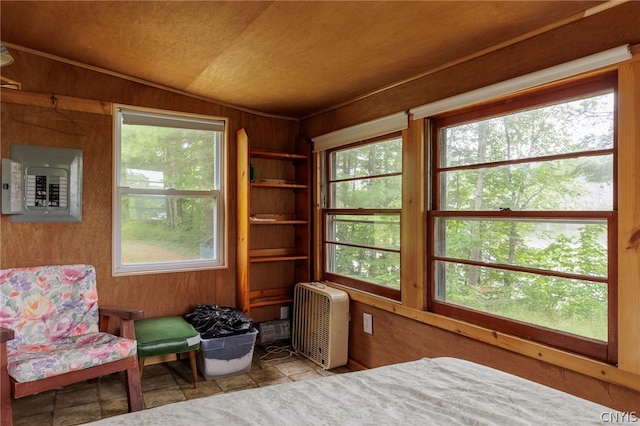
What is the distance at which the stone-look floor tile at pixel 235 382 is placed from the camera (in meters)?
2.83

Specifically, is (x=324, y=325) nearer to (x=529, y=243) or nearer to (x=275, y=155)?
(x=275, y=155)

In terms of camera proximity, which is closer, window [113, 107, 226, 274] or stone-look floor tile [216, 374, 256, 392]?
stone-look floor tile [216, 374, 256, 392]

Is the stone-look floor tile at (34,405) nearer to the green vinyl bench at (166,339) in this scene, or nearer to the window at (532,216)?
the green vinyl bench at (166,339)

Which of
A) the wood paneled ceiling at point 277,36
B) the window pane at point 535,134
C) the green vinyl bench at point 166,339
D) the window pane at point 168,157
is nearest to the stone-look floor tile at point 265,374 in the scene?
the green vinyl bench at point 166,339

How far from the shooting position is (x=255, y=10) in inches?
75.6

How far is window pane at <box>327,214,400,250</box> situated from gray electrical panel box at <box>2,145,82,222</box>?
2052mm

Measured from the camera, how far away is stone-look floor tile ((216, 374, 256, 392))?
111 inches

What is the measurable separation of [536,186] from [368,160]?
1.40 metres


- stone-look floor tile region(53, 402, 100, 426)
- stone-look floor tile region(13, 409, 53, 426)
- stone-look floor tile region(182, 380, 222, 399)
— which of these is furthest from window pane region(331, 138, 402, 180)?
stone-look floor tile region(13, 409, 53, 426)

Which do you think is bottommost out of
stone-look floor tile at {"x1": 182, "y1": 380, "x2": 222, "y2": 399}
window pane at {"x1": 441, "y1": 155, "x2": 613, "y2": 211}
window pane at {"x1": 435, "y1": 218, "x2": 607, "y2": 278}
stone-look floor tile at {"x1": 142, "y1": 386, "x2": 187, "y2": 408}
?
stone-look floor tile at {"x1": 182, "y1": 380, "x2": 222, "y2": 399}

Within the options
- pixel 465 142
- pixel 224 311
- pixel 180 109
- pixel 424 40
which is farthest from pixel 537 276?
pixel 180 109

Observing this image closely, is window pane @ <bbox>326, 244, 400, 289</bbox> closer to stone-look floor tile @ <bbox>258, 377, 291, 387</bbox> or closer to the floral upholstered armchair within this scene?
stone-look floor tile @ <bbox>258, 377, 291, 387</bbox>

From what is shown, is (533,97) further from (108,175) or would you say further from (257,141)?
(108,175)

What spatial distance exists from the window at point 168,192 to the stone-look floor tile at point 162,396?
97 cm
